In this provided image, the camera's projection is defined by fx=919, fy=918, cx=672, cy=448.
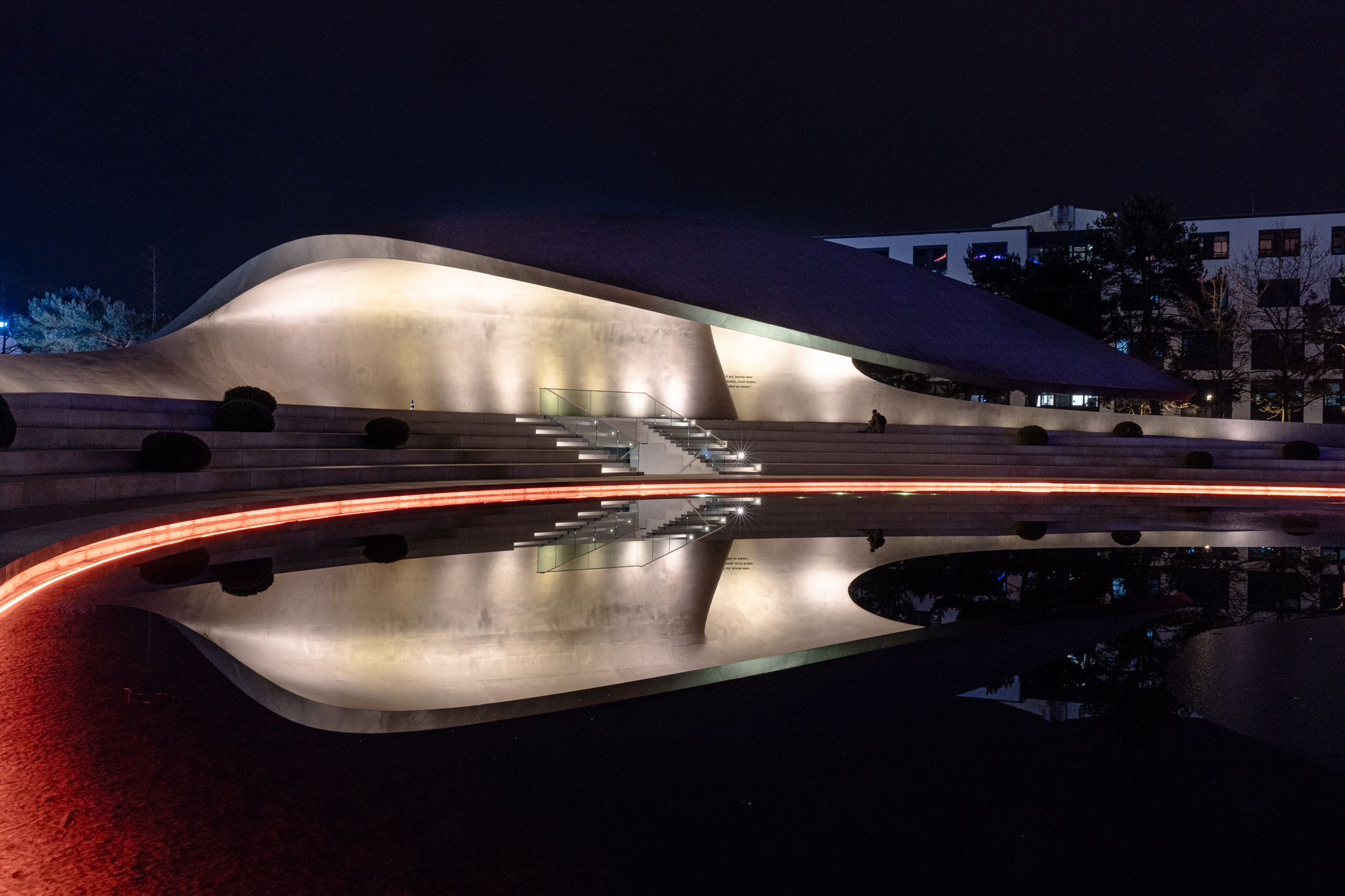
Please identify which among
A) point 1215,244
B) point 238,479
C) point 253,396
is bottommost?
point 238,479

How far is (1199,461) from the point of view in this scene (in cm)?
2059

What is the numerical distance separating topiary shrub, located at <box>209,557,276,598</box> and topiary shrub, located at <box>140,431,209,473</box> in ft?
16.6

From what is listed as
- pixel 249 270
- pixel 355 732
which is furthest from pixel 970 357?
pixel 355 732

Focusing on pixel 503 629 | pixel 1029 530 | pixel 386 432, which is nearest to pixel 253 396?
pixel 386 432

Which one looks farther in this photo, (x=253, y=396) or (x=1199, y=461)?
(x=1199, y=461)

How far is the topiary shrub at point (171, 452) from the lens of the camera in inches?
462

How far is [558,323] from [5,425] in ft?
44.4

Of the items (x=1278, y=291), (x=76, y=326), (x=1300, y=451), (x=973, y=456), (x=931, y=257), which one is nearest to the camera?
(x=973, y=456)

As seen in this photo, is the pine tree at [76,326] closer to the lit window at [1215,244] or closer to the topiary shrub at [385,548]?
the topiary shrub at [385,548]

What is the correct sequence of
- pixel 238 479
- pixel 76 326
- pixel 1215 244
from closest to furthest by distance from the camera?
pixel 238 479 → pixel 76 326 → pixel 1215 244

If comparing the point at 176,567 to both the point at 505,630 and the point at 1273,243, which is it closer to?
the point at 505,630

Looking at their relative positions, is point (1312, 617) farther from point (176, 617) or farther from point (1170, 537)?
point (176, 617)

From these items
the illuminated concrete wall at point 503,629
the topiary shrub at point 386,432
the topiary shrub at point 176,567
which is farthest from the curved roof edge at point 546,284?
the illuminated concrete wall at point 503,629

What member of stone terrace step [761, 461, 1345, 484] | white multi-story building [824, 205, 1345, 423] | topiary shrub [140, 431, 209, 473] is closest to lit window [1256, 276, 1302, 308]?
white multi-story building [824, 205, 1345, 423]
